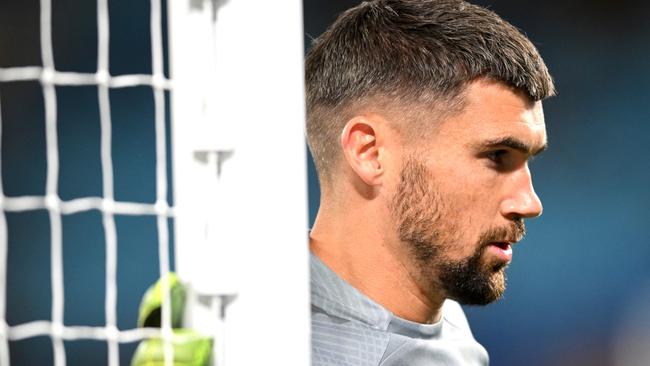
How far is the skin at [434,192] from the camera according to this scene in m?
1.19

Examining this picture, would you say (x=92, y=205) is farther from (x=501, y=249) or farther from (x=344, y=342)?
(x=501, y=249)

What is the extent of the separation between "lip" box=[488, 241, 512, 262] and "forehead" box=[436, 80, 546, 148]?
14 centimetres

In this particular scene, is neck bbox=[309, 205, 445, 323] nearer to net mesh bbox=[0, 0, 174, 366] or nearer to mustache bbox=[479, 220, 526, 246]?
mustache bbox=[479, 220, 526, 246]

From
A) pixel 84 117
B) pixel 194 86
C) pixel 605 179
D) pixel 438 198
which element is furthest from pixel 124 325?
pixel 194 86

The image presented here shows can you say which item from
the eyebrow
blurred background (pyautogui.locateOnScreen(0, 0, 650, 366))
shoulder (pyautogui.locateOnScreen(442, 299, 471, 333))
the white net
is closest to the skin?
the eyebrow

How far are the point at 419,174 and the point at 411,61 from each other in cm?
16

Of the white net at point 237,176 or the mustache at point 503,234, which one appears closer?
the white net at point 237,176

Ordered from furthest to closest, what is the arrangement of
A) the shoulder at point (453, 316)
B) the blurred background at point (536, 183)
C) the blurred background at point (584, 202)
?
the blurred background at point (584, 202) < the blurred background at point (536, 183) < the shoulder at point (453, 316)

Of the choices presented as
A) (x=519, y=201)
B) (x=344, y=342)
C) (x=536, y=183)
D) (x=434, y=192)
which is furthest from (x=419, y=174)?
(x=536, y=183)

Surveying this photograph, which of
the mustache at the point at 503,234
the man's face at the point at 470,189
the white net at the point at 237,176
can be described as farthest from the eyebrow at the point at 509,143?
the white net at the point at 237,176

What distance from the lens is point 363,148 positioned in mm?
1228

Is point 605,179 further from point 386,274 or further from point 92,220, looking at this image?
point 386,274

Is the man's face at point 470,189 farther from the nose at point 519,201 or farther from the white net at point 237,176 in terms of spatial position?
the white net at point 237,176

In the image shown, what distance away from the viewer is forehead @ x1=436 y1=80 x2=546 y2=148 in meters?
1.19
